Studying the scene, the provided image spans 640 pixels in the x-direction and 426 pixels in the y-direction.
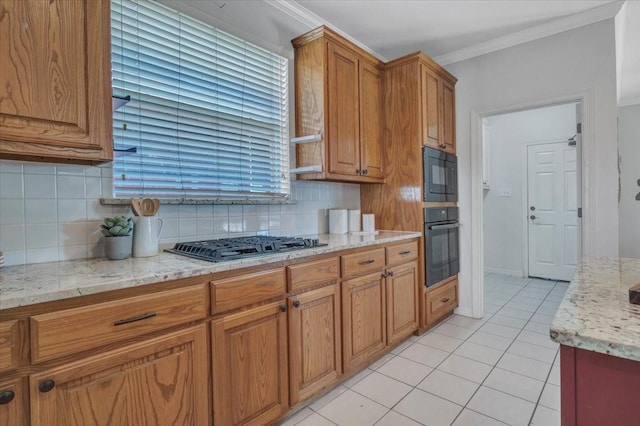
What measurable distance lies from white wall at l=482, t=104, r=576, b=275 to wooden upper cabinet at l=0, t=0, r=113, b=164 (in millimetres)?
4745

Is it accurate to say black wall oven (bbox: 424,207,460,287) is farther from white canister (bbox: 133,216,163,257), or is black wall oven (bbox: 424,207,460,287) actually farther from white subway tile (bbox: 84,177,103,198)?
white subway tile (bbox: 84,177,103,198)

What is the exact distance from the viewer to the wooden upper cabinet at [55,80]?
1.11m

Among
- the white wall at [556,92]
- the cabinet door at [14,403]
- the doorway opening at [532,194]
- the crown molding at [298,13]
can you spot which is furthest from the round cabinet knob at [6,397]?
the doorway opening at [532,194]

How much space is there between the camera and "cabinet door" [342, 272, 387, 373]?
6.63ft

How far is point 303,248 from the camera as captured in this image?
1.80 metres

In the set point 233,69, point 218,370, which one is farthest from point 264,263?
point 233,69

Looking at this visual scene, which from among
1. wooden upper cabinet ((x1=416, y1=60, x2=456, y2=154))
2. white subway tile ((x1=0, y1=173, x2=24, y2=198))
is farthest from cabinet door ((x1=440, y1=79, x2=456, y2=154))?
white subway tile ((x1=0, y1=173, x2=24, y2=198))

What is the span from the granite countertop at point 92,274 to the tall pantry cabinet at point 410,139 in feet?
4.78

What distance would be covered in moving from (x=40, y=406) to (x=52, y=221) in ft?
2.74

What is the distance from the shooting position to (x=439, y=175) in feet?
9.70

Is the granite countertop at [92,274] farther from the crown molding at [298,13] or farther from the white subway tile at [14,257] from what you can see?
the crown molding at [298,13]

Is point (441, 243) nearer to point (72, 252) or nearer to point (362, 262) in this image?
point (362, 262)

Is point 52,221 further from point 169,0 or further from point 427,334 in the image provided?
point 427,334

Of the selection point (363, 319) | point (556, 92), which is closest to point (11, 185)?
point (363, 319)
